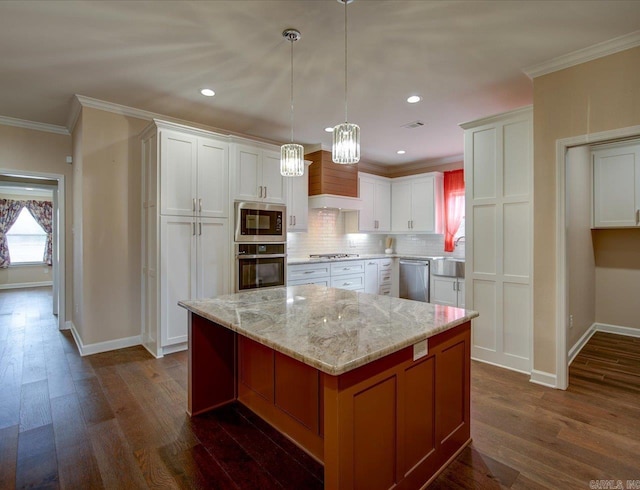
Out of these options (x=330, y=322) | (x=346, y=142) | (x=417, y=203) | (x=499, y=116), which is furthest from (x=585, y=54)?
(x=417, y=203)

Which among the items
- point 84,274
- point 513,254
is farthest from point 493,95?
point 84,274

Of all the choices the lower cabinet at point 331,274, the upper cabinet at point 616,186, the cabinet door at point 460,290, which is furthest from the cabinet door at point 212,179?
the upper cabinet at point 616,186

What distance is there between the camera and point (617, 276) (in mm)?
4328

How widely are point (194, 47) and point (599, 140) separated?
10.5 feet

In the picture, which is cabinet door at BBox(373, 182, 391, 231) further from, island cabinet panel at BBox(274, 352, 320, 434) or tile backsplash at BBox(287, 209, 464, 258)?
island cabinet panel at BBox(274, 352, 320, 434)

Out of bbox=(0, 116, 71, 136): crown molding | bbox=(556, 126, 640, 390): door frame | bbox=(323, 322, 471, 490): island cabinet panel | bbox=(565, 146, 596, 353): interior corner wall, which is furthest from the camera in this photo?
bbox=(0, 116, 71, 136): crown molding

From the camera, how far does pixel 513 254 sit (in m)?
3.16

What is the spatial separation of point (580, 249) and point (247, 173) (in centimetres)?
401

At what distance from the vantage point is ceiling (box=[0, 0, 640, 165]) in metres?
2.13

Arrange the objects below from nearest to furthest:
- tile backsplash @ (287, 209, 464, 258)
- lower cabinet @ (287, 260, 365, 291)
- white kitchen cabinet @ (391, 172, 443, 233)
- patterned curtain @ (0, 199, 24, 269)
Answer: lower cabinet @ (287, 260, 365, 291), tile backsplash @ (287, 209, 464, 258), white kitchen cabinet @ (391, 172, 443, 233), patterned curtain @ (0, 199, 24, 269)

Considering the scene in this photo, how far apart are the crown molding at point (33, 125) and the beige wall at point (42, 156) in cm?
4

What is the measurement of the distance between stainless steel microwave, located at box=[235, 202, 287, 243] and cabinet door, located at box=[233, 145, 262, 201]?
134mm

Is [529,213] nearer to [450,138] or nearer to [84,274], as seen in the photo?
[450,138]

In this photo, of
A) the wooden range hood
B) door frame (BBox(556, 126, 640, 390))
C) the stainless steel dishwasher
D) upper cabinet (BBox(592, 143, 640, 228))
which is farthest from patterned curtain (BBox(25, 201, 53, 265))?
upper cabinet (BBox(592, 143, 640, 228))
